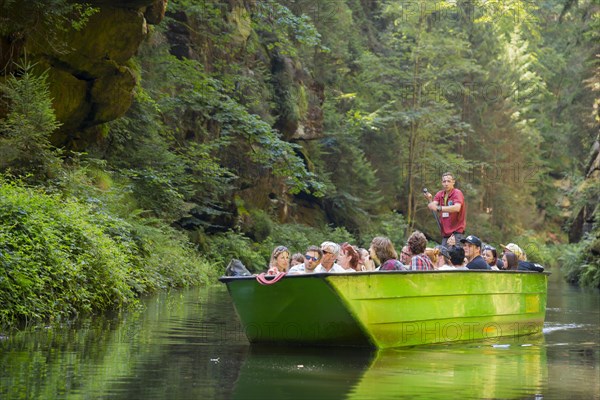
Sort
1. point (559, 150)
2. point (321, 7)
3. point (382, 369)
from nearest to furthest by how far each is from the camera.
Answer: point (382, 369), point (321, 7), point (559, 150)

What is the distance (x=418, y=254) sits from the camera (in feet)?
39.6

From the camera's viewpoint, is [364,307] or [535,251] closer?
[364,307]

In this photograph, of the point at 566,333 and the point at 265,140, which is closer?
the point at 566,333

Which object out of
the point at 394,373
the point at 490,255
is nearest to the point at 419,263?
the point at 490,255

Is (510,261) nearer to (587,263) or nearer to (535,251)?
(587,263)

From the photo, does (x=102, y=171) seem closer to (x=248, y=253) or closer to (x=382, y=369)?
(x=248, y=253)

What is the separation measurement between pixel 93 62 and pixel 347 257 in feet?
28.1

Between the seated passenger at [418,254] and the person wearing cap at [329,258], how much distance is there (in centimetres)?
102

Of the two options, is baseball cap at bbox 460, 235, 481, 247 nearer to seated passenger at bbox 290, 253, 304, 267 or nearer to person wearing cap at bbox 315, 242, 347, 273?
seated passenger at bbox 290, 253, 304, 267

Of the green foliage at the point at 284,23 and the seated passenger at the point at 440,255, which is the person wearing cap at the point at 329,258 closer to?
the seated passenger at the point at 440,255

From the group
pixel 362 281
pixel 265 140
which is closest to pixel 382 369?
pixel 362 281

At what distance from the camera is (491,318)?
12.9 m

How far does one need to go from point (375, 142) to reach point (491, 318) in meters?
33.2

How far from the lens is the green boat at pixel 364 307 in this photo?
10469 mm
